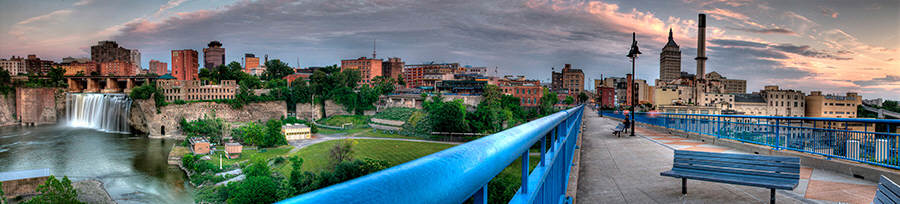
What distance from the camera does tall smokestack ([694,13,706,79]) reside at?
257ft

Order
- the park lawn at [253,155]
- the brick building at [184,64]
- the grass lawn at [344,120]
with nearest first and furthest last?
the park lawn at [253,155] < the grass lawn at [344,120] < the brick building at [184,64]

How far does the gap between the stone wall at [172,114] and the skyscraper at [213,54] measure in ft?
374

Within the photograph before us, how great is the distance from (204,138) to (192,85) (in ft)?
51.3

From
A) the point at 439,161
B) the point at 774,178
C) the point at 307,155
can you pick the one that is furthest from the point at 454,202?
the point at 307,155

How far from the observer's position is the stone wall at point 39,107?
218 ft

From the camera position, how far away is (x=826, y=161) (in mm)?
5793

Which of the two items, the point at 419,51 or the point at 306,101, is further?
the point at 419,51

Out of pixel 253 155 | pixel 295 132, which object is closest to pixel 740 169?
pixel 253 155

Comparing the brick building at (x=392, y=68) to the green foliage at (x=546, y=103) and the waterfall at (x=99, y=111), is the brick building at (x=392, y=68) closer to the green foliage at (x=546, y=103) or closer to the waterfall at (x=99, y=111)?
the green foliage at (x=546, y=103)

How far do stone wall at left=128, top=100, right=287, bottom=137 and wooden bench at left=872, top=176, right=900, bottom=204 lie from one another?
65998mm

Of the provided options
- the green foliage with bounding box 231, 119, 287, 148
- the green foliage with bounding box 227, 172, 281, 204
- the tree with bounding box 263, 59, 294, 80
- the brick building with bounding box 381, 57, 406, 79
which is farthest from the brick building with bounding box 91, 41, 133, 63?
the green foliage with bounding box 227, 172, 281, 204

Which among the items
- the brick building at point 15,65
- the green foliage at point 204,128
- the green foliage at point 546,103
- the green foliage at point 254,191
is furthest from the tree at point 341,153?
the brick building at point 15,65

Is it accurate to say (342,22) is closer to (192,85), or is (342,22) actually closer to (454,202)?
(192,85)

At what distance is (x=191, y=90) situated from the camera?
196 feet
